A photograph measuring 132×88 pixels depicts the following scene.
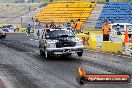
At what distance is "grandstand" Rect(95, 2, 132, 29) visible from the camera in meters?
57.7

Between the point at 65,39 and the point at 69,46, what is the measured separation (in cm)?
43

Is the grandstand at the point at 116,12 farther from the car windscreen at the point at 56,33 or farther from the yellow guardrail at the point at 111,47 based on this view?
the car windscreen at the point at 56,33

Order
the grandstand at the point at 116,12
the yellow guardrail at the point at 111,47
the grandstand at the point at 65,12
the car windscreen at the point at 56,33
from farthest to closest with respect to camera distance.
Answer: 1. the grandstand at the point at 65,12
2. the grandstand at the point at 116,12
3. the yellow guardrail at the point at 111,47
4. the car windscreen at the point at 56,33

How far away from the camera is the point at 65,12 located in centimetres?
6394

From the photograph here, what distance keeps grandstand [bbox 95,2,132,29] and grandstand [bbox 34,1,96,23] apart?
275 centimetres

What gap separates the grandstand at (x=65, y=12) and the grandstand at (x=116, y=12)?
2751 millimetres

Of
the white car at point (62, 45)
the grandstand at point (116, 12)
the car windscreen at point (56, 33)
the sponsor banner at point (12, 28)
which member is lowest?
the sponsor banner at point (12, 28)

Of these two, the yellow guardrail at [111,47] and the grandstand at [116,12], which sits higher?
the grandstand at [116,12]

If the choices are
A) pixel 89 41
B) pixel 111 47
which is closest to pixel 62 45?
pixel 111 47

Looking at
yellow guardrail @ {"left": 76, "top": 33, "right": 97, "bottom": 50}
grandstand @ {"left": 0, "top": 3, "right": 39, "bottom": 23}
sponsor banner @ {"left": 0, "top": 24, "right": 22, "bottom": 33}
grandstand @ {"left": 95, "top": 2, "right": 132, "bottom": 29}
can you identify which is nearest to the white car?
yellow guardrail @ {"left": 76, "top": 33, "right": 97, "bottom": 50}

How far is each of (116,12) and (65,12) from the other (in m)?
9.25

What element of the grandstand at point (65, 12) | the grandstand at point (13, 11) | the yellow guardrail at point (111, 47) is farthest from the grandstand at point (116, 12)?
the yellow guardrail at point (111, 47)

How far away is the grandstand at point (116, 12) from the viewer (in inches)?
2271

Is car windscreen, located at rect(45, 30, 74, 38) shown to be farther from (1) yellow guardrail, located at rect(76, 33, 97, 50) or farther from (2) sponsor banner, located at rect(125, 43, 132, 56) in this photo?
(1) yellow guardrail, located at rect(76, 33, 97, 50)
